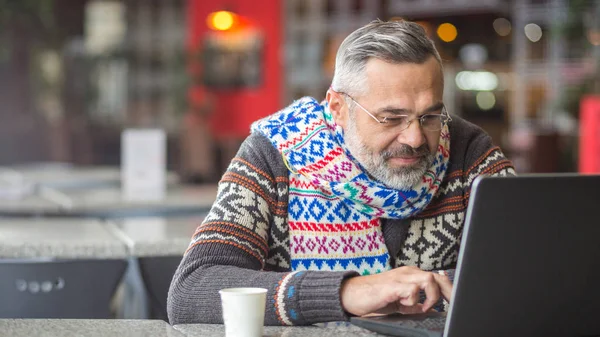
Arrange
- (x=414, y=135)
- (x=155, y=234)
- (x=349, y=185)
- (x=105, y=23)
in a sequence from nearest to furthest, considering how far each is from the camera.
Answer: (x=414, y=135)
(x=349, y=185)
(x=155, y=234)
(x=105, y=23)

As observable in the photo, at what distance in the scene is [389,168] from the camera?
182 centimetres

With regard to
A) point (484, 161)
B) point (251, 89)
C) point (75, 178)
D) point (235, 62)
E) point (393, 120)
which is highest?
point (393, 120)

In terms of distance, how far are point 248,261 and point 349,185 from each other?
272 millimetres

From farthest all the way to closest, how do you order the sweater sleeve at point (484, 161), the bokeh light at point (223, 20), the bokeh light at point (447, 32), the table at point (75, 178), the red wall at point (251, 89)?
the bokeh light at point (447, 32)
the red wall at point (251, 89)
the bokeh light at point (223, 20)
the table at point (75, 178)
the sweater sleeve at point (484, 161)

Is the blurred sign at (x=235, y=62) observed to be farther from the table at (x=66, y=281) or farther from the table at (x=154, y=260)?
the table at (x=66, y=281)

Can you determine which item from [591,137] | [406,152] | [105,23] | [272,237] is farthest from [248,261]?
[105,23]

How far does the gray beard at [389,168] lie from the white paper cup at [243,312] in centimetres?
53

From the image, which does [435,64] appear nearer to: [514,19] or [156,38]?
[514,19]

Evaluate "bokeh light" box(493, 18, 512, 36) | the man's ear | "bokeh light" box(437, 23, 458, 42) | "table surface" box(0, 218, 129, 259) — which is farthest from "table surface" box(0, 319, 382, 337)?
"bokeh light" box(437, 23, 458, 42)

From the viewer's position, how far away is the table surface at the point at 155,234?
8.67 feet

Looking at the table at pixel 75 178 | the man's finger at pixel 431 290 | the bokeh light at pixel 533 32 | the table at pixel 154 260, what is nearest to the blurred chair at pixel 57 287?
the table at pixel 154 260

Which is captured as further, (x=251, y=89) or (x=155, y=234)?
(x=251, y=89)

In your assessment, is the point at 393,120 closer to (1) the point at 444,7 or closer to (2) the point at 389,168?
(2) the point at 389,168

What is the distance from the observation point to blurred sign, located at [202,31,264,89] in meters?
11.9
